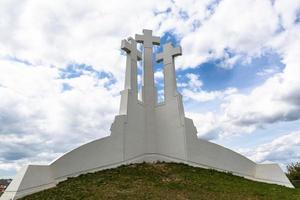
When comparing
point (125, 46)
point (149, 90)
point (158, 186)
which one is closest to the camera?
point (158, 186)

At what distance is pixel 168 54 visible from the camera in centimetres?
1705

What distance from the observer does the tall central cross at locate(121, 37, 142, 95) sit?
15.6 meters

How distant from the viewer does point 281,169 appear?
1645 cm

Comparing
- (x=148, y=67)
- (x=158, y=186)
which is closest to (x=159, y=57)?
(x=148, y=67)

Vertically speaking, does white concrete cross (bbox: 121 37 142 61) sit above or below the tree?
above

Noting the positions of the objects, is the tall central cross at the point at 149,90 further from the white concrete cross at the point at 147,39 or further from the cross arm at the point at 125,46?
the cross arm at the point at 125,46

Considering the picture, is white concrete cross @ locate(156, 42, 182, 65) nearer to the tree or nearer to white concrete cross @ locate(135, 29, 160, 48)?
white concrete cross @ locate(135, 29, 160, 48)

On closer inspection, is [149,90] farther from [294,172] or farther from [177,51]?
[294,172]

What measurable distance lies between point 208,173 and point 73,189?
6.39m

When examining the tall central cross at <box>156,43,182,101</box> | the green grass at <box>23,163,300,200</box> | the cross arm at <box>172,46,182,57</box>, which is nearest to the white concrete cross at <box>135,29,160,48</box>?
the tall central cross at <box>156,43,182,101</box>

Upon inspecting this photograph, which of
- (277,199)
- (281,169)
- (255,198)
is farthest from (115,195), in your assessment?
(281,169)

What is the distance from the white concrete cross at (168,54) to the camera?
55.1ft

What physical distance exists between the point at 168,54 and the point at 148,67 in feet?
4.33

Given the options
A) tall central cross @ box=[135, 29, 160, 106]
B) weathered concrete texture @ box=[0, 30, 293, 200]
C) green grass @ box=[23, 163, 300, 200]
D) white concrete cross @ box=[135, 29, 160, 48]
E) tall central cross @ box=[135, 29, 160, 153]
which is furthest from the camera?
→ white concrete cross @ box=[135, 29, 160, 48]
